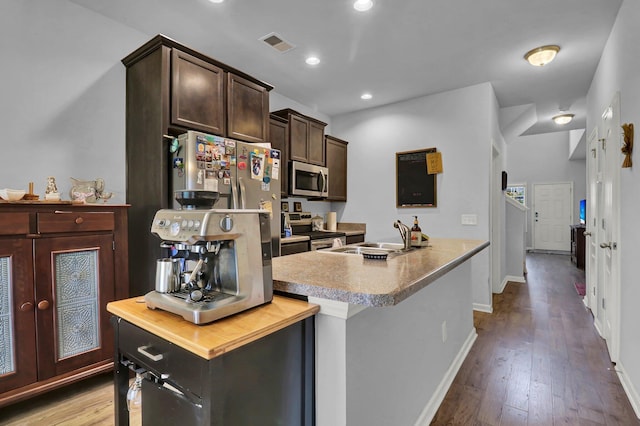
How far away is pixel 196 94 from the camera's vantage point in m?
2.50

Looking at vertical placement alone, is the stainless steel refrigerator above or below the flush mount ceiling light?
below

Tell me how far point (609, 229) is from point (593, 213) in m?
0.92

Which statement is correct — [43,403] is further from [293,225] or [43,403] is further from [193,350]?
[293,225]

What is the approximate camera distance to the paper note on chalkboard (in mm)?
4098

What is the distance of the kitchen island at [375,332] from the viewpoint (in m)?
1.13

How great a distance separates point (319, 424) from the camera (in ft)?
3.86

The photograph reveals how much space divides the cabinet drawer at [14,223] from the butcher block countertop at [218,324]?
44.7 inches

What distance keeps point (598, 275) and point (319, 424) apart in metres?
3.47

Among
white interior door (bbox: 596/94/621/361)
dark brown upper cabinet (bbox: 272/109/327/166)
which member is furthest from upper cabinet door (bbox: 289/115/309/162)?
white interior door (bbox: 596/94/621/361)

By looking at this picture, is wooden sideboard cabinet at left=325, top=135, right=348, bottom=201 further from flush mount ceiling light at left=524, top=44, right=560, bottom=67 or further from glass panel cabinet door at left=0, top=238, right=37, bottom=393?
glass panel cabinet door at left=0, top=238, right=37, bottom=393

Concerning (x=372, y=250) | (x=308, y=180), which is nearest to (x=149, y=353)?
(x=372, y=250)

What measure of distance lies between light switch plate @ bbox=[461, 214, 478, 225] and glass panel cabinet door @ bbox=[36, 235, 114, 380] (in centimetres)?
361

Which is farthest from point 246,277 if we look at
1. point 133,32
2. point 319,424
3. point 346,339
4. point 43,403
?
point 133,32

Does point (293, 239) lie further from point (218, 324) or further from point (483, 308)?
point (218, 324)
